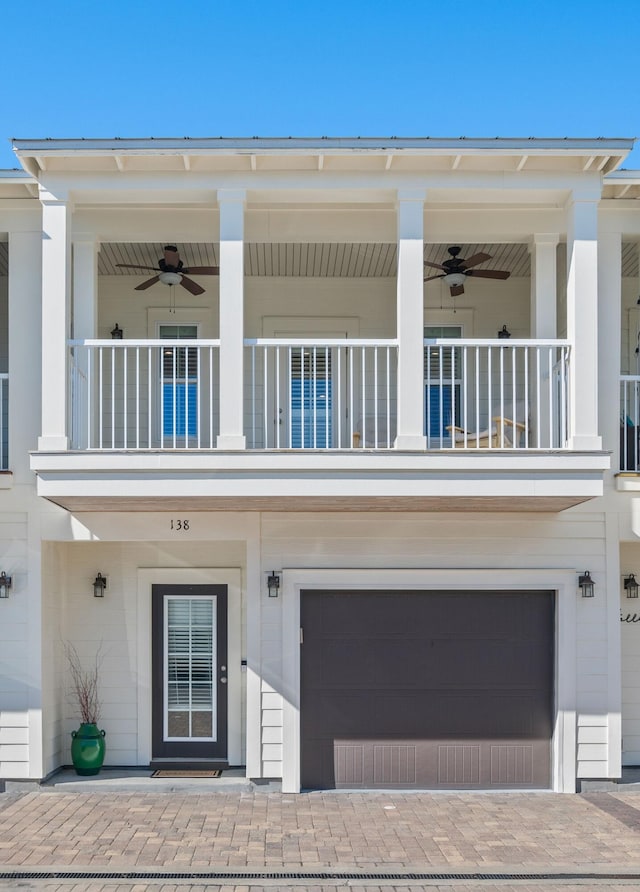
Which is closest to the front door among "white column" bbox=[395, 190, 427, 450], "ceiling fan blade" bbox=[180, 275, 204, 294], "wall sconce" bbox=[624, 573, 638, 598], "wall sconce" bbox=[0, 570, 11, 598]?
"wall sconce" bbox=[0, 570, 11, 598]

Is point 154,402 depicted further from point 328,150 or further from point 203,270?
point 328,150

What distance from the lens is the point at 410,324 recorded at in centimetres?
717

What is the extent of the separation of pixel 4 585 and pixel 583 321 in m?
5.67

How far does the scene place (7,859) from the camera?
19.3ft

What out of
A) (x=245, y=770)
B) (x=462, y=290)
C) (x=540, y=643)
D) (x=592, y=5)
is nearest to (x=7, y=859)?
(x=245, y=770)

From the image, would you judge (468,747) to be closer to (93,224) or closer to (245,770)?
(245,770)

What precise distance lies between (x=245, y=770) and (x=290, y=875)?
2814mm

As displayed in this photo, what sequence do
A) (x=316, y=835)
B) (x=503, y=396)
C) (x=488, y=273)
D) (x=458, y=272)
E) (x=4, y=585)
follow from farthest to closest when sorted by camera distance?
(x=458, y=272) < (x=488, y=273) < (x=503, y=396) < (x=4, y=585) < (x=316, y=835)

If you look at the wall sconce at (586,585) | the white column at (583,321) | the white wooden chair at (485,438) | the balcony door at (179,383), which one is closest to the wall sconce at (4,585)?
the balcony door at (179,383)

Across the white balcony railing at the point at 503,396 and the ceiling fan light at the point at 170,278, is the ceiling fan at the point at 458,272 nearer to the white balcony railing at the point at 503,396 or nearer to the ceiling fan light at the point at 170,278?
the white balcony railing at the point at 503,396

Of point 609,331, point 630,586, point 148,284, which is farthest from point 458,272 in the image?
point 630,586

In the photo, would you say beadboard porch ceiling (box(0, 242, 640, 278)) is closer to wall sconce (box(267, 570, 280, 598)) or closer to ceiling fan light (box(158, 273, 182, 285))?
ceiling fan light (box(158, 273, 182, 285))

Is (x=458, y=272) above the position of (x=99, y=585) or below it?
above

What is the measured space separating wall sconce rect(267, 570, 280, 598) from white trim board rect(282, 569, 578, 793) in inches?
2.4
